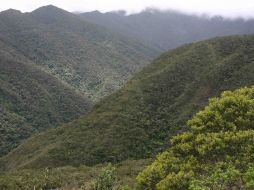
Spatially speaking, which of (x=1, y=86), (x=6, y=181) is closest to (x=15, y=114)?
(x=1, y=86)

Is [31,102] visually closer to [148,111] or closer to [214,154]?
[148,111]

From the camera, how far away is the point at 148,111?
97.8m

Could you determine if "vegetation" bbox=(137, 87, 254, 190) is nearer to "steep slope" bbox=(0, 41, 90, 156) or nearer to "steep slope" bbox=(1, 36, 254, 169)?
"steep slope" bbox=(1, 36, 254, 169)

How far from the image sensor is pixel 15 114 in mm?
163000

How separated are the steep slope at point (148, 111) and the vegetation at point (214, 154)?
59962mm

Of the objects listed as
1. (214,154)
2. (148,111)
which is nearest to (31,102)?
(148,111)

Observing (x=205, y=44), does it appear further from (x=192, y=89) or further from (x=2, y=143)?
(x=2, y=143)

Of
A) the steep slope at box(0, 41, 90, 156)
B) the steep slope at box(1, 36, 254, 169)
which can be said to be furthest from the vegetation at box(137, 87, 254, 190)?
the steep slope at box(0, 41, 90, 156)

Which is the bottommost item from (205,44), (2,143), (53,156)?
(2,143)

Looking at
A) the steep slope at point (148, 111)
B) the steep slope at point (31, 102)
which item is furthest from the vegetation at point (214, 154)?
the steep slope at point (31, 102)

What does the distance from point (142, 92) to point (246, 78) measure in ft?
74.5

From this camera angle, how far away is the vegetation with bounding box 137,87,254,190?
15.8 m

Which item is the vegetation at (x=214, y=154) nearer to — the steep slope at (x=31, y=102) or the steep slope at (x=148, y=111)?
the steep slope at (x=148, y=111)

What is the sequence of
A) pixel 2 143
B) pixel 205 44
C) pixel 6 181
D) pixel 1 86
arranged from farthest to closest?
1. pixel 1 86
2. pixel 2 143
3. pixel 205 44
4. pixel 6 181
